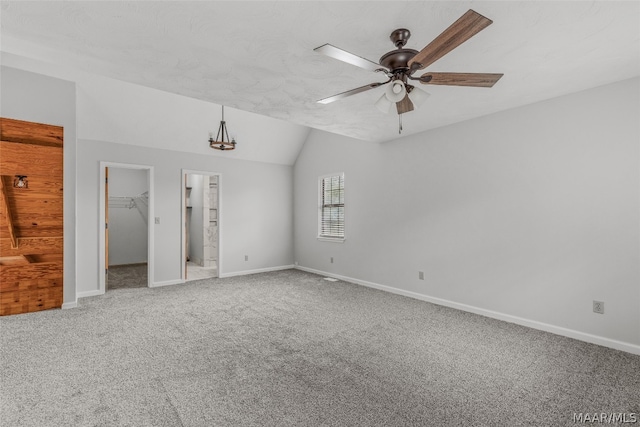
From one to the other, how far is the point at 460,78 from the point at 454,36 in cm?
48

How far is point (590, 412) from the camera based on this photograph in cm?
197

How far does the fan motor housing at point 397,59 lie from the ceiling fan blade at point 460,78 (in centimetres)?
15

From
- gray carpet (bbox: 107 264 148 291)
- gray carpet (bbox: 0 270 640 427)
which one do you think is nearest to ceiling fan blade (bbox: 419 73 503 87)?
gray carpet (bbox: 0 270 640 427)

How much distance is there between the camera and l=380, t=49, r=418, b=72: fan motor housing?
1.95 m

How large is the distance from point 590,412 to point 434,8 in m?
2.76

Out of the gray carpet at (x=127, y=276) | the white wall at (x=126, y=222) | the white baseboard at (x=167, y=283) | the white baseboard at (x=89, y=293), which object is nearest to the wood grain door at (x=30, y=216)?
the white baseboard at (x=89, y=293)

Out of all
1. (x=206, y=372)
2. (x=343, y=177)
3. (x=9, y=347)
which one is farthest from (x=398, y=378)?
(x=343, y=177)

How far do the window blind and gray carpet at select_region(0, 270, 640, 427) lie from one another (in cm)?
239

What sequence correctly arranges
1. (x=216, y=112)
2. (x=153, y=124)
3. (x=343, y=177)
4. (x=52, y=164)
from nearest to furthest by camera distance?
(x=52, y=164) < (x=153, y=124) < (x=216, y=112) < (x=343, y=177)

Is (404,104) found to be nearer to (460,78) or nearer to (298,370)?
(460,78)

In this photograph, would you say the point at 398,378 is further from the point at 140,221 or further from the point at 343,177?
the point at 140,221

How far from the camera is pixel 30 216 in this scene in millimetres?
3900

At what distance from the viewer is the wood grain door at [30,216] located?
3.77 metres

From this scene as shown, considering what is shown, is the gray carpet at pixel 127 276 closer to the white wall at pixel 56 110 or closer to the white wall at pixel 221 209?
the white wall at pixel 221 209
